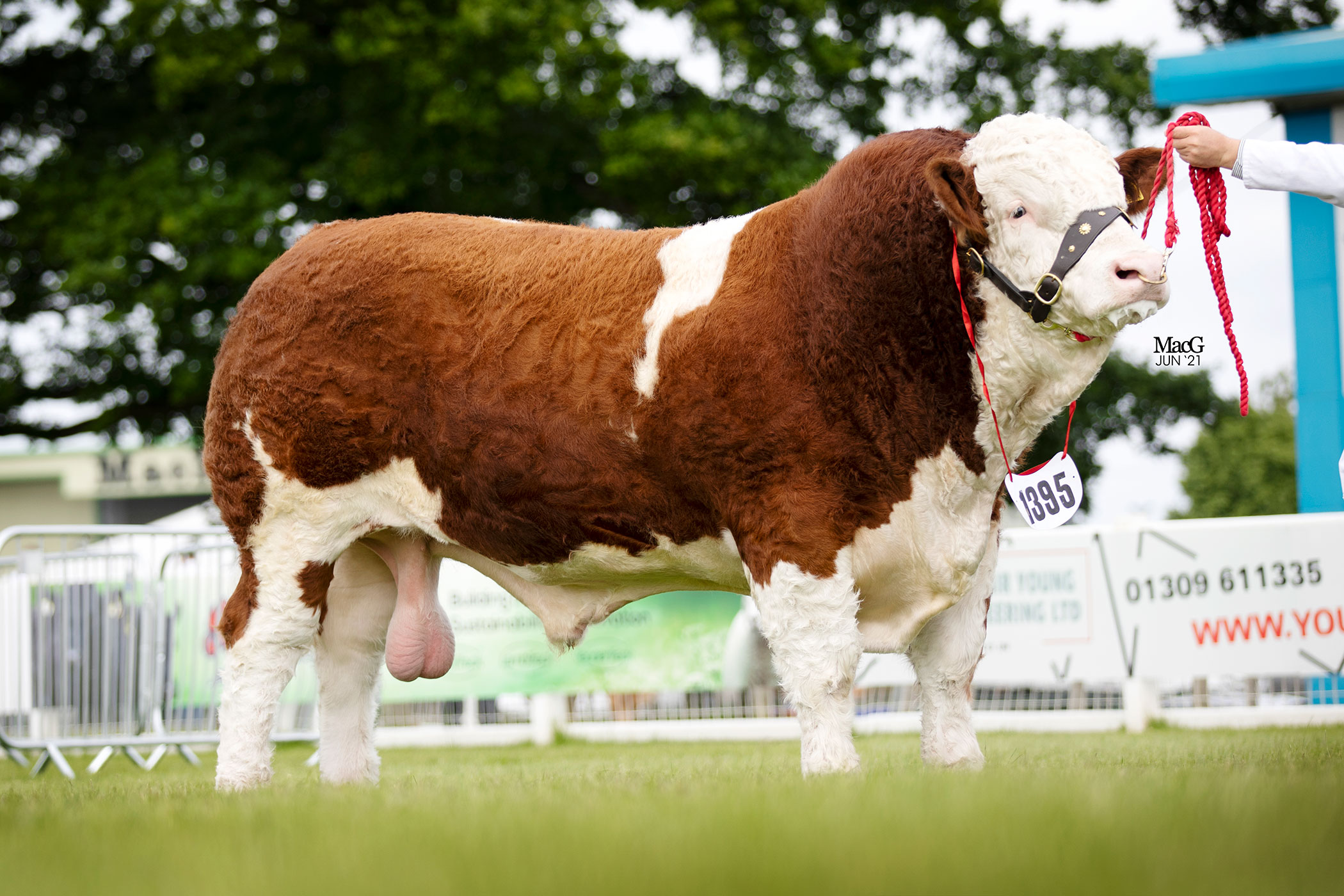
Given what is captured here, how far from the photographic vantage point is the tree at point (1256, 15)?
16.8 metres

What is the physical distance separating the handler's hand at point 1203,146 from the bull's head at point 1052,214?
1.05 feet

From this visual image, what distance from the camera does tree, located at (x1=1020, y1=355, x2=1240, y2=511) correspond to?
1747 cm

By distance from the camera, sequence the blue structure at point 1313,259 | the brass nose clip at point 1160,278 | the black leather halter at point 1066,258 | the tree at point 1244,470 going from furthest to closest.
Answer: the tree at point 1244,470
the blue structure at point 1313,259
the black leather halter at point 1066,258
the brass nose clip at point 1160,278

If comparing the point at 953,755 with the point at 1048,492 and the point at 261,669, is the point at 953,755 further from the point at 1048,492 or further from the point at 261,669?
the point at 261,669

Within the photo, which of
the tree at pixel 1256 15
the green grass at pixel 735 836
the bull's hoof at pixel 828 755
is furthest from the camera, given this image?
the tree at pixel 1256 15

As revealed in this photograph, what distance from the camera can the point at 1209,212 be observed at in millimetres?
4395

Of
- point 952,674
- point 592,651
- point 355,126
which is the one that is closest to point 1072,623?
point 592,651

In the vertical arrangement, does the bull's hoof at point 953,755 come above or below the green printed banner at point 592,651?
above

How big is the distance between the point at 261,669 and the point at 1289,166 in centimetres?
411

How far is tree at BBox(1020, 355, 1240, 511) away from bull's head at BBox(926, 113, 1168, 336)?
545 inches

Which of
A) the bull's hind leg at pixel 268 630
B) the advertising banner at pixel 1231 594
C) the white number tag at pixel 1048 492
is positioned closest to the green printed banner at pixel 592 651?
the advertising banner at pixel 1231 594

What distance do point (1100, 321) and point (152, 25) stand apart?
600 inches

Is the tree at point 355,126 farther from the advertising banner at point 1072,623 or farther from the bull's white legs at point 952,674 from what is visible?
the bull's white legs at point 952,674

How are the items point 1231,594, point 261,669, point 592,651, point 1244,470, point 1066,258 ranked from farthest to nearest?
point 1244,470, point 592,651, point 1231,594, point 261,669, point 1066,258
